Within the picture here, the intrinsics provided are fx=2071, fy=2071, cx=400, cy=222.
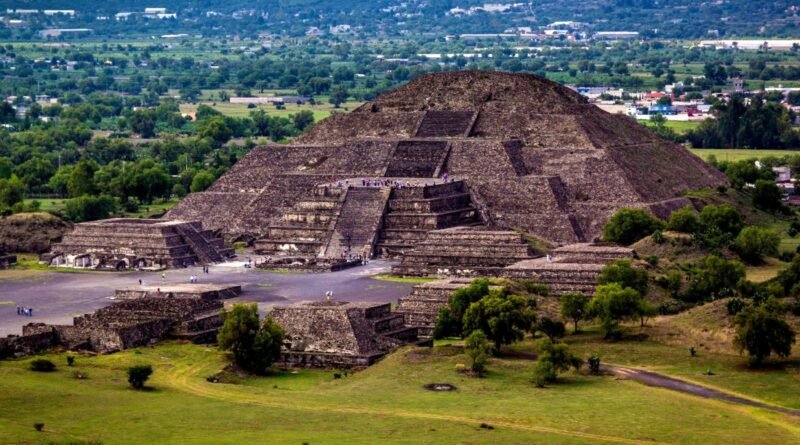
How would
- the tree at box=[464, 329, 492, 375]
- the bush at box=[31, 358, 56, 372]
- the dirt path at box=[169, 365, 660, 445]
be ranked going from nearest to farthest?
the dirt path at box=[169, 365, 660, 445]
the bush at box=[31, 358, 56, 372]
the tree at box=[464, 329, 492, 375]

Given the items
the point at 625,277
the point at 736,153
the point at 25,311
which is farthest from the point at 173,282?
the point at 736,153

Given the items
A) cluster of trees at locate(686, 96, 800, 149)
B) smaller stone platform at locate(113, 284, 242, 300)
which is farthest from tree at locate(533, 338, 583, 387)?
cluster of trees at locate(686, 96, 800, 149)

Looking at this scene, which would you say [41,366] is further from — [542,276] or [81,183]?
[81,183]

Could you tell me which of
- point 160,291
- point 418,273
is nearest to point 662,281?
point 418,273

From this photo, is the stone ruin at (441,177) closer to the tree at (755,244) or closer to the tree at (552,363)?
the tree at (755,244)

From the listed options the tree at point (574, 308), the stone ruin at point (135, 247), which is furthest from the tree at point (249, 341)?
the stone ruin at point (135, 247)

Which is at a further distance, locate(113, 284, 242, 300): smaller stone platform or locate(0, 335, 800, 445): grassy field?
locate(113, 284, 242, 300): smaller stone platform

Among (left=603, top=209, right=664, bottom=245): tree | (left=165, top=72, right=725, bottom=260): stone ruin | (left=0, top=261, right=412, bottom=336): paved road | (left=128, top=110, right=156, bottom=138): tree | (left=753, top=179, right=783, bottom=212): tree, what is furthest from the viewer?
(left=128, top=110, right=156, bottom=138): tree

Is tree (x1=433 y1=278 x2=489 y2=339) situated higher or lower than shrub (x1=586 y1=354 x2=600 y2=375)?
A: higher

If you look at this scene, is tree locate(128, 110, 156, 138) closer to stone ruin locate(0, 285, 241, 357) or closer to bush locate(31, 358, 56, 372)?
stone ruin locate(0, 285, 241, 357)
